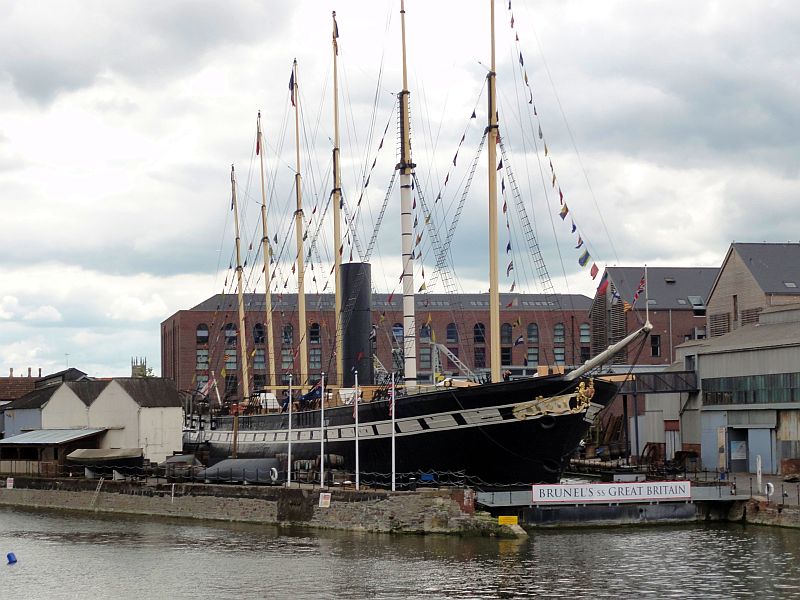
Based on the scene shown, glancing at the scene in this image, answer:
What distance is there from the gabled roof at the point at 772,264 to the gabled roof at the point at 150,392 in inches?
1645

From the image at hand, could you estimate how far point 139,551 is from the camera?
40.8m

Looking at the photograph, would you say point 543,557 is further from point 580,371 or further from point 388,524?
point 580,371

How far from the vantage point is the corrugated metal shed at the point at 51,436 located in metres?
66.4

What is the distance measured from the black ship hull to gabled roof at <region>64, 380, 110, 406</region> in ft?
81.3

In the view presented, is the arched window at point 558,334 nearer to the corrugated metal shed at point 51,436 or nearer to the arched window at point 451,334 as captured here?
the arched window at point 451,334

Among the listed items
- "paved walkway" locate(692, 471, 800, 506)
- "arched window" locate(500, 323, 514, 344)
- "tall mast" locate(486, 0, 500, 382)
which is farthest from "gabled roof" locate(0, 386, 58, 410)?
"arched window" locate(500, 323, 514, 344)

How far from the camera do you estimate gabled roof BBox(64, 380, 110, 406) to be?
70.0 meters

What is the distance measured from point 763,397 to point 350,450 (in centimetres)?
2283

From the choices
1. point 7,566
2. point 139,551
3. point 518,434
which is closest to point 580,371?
point 518,434

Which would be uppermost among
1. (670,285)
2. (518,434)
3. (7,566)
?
(670,285)

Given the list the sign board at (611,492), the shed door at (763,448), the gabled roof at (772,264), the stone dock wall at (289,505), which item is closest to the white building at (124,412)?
the stone dock wall at (289,505)

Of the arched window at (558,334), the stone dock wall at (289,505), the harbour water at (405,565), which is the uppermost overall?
the arched window at (558,334)

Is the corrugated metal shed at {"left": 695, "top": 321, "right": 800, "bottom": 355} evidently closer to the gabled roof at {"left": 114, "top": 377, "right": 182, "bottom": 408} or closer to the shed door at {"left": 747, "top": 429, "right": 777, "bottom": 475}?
the shed door at {"left": 747, "top": 429, "right": 777, "bottom": 475}

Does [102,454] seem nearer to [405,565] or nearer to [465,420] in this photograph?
[465,420]
